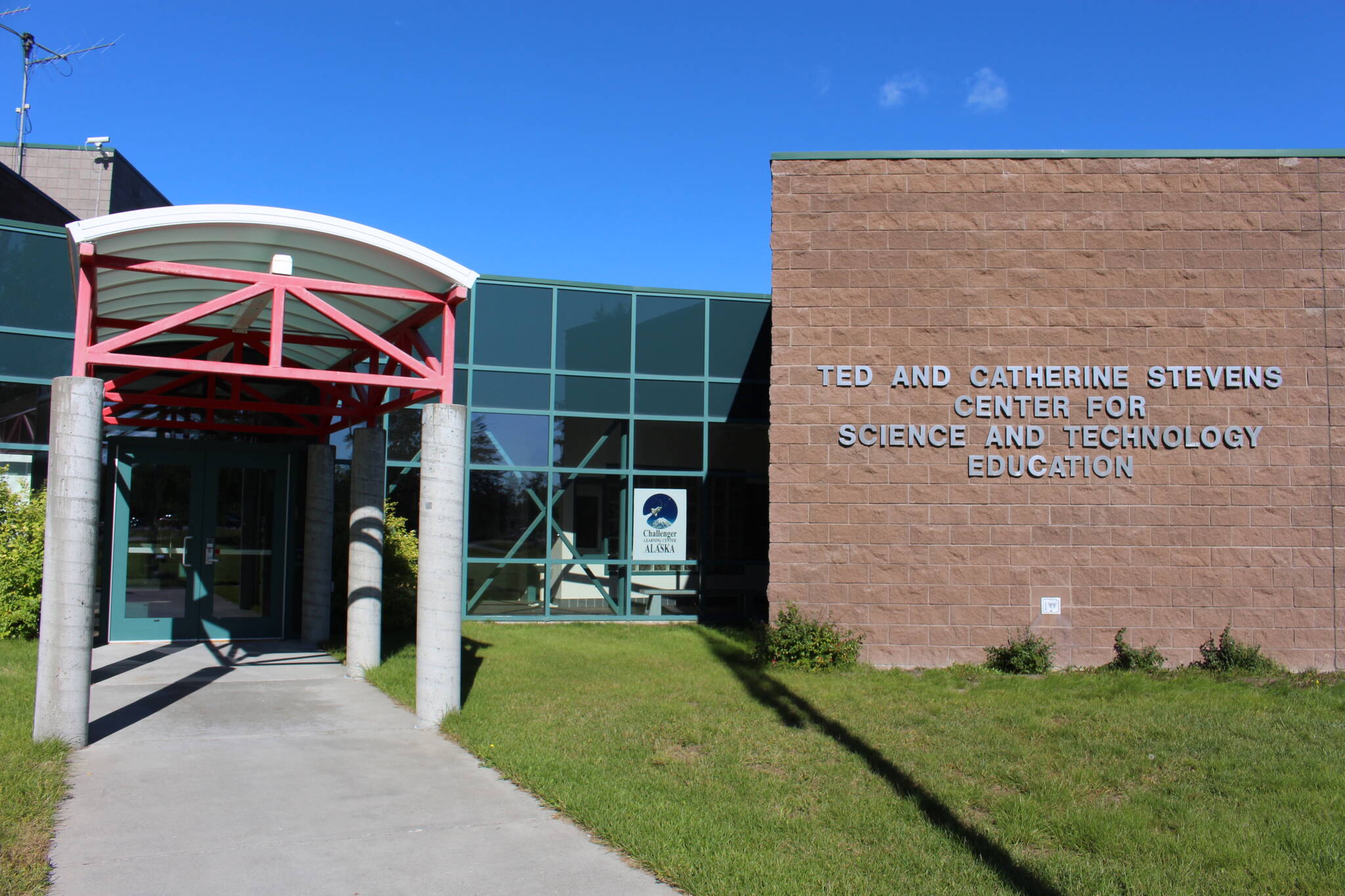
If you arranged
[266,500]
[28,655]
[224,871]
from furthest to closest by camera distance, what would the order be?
[266,500], [28,655], [224,871]

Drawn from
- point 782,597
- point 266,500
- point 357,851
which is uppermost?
point 266,500

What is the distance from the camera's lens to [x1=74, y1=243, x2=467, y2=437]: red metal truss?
325 inches

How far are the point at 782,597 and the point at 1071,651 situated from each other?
3462 millimetres

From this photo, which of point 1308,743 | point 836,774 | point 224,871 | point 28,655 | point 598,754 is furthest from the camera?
point 28,655

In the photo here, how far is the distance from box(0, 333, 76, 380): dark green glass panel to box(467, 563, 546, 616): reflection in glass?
6224 millimetres

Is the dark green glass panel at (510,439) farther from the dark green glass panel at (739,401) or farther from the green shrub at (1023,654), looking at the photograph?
the green shrub at (1023,654)

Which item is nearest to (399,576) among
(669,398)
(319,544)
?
(319,544)

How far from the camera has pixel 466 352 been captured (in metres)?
16.2

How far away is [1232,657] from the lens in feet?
39.8

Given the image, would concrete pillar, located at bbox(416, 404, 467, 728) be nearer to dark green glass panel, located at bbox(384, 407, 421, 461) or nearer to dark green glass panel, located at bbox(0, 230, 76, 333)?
dark green glass panel, located at bbox(384, 407, 421, 461)

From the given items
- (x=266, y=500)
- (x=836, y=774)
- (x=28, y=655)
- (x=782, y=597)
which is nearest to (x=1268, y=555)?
(x=782, y=597)

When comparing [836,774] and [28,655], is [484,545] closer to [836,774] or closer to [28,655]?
[28,655]

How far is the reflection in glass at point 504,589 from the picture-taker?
16047mm

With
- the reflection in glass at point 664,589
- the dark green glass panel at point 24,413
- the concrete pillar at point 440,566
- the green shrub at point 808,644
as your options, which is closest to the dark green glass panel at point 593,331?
the reflection in glass at point 664,589
